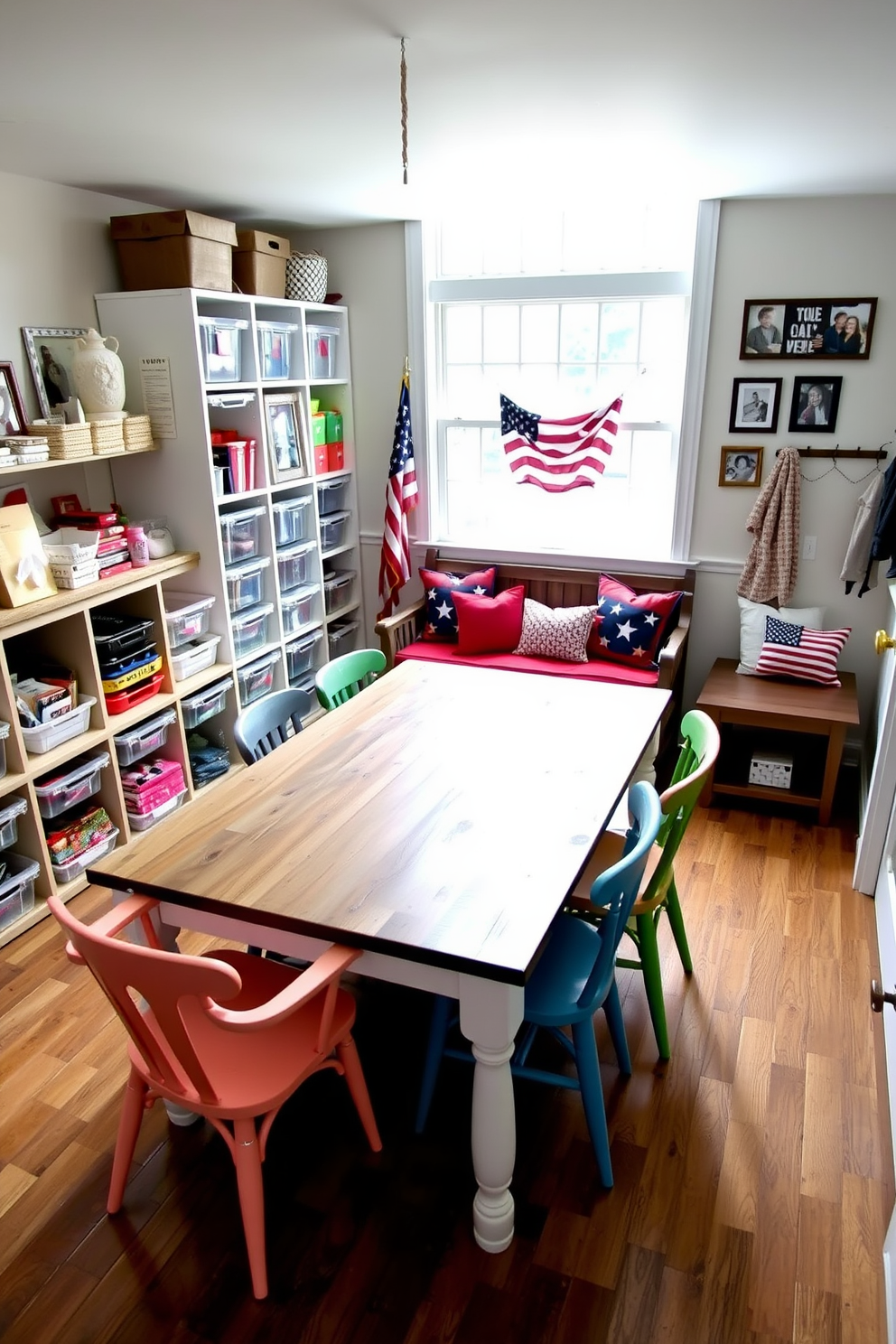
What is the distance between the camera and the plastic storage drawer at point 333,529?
424 centimetres

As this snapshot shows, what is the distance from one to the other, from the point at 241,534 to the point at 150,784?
1.11 meters

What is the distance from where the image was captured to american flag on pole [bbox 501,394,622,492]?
3.86 m

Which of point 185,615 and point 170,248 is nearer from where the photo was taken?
point 170,248

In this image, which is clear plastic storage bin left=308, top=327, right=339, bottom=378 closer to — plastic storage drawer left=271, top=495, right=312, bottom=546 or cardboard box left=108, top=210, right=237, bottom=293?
plastic storage drawer left=271, top=495, right=312, bottom=546

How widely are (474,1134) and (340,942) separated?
496mm

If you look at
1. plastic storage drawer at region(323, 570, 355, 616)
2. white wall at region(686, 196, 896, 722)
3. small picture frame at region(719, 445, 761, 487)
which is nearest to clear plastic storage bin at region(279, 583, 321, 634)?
plastic storage drawer at region(323, 570, 355, 616)

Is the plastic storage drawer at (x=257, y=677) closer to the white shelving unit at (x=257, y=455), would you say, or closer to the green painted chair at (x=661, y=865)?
the white shelving unit at (x=257, y=455)

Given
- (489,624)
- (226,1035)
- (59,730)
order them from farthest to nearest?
(489,624) → (59,730) → (226,1035)

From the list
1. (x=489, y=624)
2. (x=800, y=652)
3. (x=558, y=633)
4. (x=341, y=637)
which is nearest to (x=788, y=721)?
(x=800, y=652)

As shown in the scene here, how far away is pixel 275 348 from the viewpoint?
367 cm

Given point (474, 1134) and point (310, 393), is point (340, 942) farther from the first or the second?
point (310, 393)

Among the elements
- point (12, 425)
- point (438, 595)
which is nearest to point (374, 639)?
point (438, 595)

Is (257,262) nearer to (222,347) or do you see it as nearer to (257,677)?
(222,347)

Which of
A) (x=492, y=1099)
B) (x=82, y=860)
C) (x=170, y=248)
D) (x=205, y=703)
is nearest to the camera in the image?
(x=492, y=1099)
